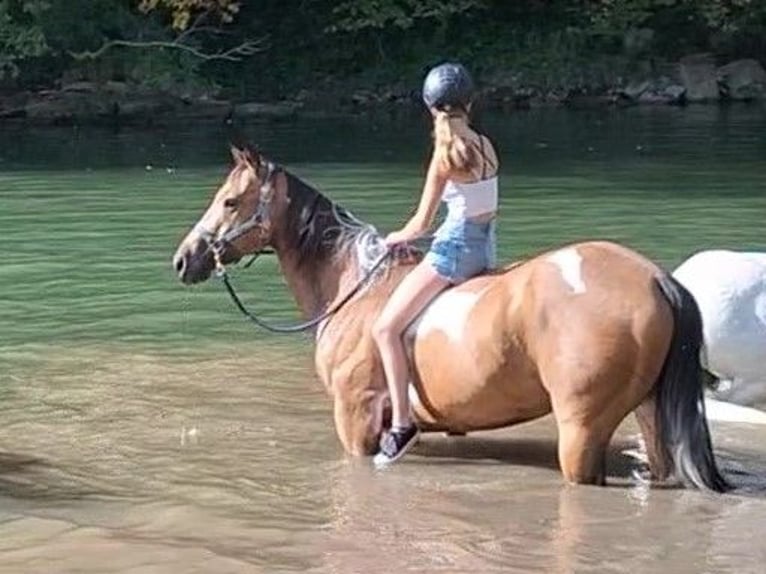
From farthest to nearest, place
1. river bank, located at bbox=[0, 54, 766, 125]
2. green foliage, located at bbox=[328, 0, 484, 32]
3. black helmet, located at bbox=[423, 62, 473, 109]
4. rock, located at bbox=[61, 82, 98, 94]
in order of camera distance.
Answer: green foliage, located at bbox=[328, 0, 484, 32], rock, located at bbox=[61, 82, 98, 94], river bank, located at bbox=[0, 54, 766, 125], black helmet, located at bbox=[423, 62, 473, 109]

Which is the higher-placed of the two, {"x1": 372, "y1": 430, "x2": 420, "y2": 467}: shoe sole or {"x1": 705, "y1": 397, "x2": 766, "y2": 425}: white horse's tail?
{"x1": 372, "y1": 430, "x2": 420, "y2": 467}: shoe sole

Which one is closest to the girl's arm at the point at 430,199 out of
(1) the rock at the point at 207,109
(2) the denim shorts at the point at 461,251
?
(2) the denim shorts at the point at 461,251

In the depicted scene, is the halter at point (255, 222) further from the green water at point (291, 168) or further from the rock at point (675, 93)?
the rock at point (675, 93)

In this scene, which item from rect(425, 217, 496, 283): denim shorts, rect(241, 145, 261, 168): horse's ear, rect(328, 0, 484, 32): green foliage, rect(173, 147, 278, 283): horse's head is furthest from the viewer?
rect(328, 0, 484, 32): green foliage

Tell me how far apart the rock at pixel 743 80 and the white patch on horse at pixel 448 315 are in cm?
3285

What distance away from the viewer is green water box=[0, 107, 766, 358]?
1284 centimetres

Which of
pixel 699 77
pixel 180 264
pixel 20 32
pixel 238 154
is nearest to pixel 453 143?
pixel 238 154

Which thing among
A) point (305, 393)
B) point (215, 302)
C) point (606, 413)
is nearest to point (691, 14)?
point (215, 302)

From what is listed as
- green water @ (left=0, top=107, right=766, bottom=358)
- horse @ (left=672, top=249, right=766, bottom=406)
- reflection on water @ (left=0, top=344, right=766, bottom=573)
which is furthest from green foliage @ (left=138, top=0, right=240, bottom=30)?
horse @ (left=672, top=249, right=766, bottom=406)

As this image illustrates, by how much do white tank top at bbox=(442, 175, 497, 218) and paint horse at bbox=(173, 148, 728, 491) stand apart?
31cm

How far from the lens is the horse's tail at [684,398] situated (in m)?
6.87

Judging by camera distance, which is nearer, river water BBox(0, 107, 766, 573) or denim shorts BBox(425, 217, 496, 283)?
river water BBox(0, 107, 766, 573)

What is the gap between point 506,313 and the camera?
7.22 metres

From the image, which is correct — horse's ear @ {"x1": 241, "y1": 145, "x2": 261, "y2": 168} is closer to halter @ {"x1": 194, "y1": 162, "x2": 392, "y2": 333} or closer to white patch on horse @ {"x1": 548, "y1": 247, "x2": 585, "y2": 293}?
halter @ {"x1": 194, "y1": 162, "x2": 392, "y2": 333}
